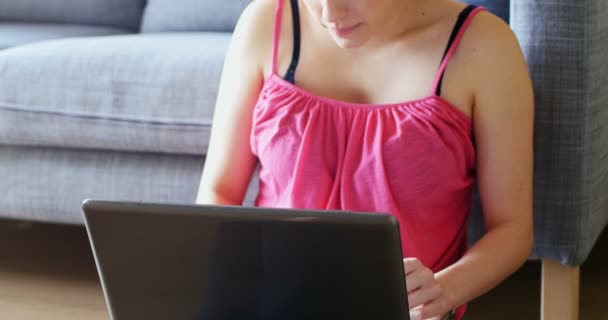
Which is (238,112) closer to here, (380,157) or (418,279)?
(380,157)

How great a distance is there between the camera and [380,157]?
97cm

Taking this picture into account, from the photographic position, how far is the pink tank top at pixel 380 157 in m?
0.97

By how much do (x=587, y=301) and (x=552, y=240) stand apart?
0.40 meters

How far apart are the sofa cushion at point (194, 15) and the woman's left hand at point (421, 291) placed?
42.0 inches

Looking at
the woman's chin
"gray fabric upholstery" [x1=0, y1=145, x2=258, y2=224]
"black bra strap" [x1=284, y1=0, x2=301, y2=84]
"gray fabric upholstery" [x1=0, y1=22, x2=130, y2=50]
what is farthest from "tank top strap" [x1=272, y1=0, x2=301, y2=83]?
"gray fabric upholstery" [x1=0, y1=22, x2=130, y2=50]

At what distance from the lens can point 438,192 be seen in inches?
39.2

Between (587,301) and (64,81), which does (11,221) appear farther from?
(587,301)

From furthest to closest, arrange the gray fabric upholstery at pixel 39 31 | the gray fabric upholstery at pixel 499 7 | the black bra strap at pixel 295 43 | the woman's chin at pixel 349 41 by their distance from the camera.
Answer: the gray fabric upholstery at pixel 39 31, the gray fabric upholstery at pixel 499 7, the black bra strap at pixel 295 43, the woman's chin at pixel 349 41

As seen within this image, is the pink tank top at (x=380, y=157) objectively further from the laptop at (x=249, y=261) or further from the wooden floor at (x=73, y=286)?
the wooden floor at (x=73, y=286)

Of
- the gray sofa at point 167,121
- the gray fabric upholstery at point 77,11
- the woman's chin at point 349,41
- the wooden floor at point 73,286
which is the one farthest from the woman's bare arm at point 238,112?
the gray fabric upholstery at point 77,11

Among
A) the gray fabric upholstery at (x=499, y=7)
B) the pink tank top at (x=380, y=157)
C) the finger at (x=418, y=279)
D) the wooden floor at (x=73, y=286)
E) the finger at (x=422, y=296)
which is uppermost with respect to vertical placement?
the gray fabric upholstery at (x=499, y=7)

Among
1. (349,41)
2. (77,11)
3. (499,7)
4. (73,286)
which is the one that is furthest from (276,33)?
(77,11)

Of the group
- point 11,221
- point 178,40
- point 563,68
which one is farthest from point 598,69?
point 11,221

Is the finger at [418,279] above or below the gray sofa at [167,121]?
below
